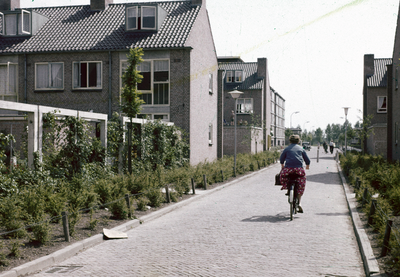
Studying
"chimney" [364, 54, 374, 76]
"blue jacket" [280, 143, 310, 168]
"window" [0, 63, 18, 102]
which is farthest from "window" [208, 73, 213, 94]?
"chimney" [364, 54, 374, 76]

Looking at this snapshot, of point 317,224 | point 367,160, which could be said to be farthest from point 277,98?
point 317,224

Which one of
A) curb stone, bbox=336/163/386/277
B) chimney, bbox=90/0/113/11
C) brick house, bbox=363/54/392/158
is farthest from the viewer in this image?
brick house, bbox=363/54/392/158

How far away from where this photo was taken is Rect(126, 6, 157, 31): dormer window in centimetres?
2316

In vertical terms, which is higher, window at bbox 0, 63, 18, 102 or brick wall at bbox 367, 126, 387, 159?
window at bbox 0, 63, 18, 102

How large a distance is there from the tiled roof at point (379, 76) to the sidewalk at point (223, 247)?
35.2m

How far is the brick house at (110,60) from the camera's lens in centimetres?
2248

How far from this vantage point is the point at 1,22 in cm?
2559

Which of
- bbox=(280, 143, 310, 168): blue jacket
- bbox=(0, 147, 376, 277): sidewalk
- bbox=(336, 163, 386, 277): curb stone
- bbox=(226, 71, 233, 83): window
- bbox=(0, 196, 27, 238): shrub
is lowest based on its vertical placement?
bbox=(0, 147, 376, 277): sidewalk

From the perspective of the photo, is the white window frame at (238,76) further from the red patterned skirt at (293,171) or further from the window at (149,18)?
the red patterned skirt at (293,171)

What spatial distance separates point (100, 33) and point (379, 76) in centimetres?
3137

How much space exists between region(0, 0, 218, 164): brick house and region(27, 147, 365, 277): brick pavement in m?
12.4

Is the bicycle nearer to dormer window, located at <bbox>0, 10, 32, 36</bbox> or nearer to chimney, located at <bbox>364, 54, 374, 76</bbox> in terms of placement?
dormer window, located at <bbox>0, 10, 32, 36</bbox>

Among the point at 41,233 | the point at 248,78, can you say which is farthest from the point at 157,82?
the point at 248,78

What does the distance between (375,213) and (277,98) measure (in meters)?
64.7
